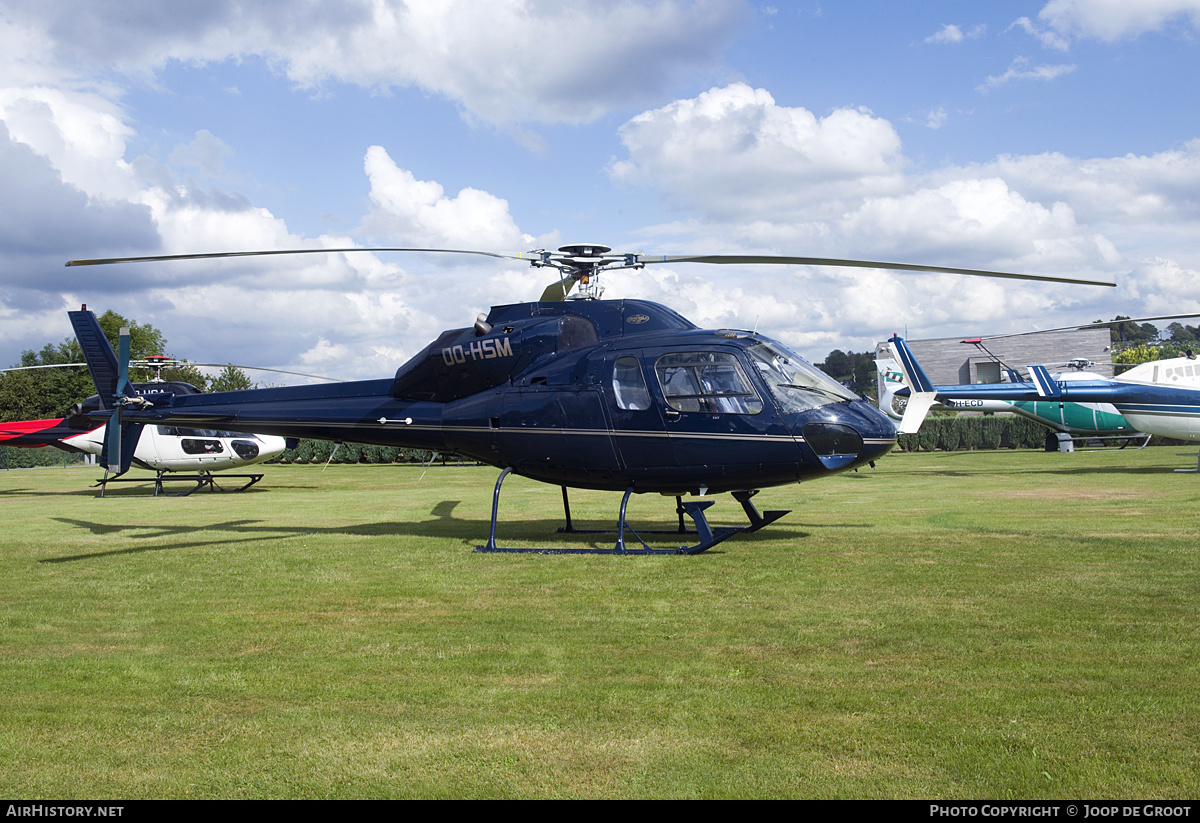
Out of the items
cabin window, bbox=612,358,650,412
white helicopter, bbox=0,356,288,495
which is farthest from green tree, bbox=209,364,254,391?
cabin window, bbox=612,358,650,412

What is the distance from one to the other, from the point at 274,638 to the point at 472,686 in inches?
88.9

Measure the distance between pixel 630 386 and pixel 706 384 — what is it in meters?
0.96

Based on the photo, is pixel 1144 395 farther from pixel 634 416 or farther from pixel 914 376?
pixel 634 416

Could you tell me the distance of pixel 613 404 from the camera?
10.9 m

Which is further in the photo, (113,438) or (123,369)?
(123,369)

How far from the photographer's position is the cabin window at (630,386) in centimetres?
1081

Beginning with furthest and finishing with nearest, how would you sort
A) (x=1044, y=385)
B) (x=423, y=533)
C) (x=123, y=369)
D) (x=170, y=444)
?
(x=170, y=444) < (x=1044, y=385) < (x=123, y=369) < (x=423, y=533)

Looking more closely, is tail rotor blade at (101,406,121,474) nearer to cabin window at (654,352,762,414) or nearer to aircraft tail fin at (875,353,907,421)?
cabin window at (654,352,762,414)

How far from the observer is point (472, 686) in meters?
5.66

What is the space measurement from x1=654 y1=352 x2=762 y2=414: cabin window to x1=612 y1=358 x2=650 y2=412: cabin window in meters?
0.24

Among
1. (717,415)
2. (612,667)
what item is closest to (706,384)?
(717,415)

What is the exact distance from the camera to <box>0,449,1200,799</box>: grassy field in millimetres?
4250
